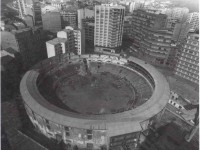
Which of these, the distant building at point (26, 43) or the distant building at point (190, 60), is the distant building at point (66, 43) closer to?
the distant building at point (26, 43)

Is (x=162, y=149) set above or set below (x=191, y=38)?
below

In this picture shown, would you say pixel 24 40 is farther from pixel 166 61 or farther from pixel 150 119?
pixel 166 61

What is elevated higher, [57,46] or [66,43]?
[66,43]

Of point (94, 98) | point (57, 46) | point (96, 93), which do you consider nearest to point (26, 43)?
point (57, 46)

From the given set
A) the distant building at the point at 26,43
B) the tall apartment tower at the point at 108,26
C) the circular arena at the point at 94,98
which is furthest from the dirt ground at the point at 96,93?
the tall apartment tower at the point at 108,26

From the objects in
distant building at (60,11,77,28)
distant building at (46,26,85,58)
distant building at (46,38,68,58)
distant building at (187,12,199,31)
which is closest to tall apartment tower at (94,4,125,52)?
distant building at (46,26,85,58)

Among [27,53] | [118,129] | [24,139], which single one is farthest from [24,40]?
[118,129]

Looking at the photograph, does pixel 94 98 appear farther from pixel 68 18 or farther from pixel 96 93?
pixel 68 18
